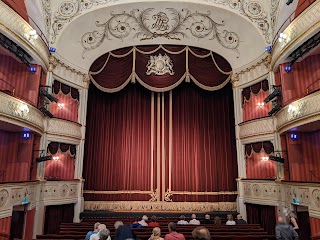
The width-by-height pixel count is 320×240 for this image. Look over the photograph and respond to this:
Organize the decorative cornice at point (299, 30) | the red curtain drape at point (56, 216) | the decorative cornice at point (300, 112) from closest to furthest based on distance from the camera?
the decorative cornice at point (300, 112), the decorative cornice at point (299, 30), the red curtain drape at point (56, 216)

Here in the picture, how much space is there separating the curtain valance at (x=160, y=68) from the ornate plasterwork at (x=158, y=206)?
16.3ft

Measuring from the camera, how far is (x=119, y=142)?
41.1 ft

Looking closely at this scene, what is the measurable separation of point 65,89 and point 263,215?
9440mm

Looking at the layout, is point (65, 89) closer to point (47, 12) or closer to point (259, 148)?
point (47, 12)

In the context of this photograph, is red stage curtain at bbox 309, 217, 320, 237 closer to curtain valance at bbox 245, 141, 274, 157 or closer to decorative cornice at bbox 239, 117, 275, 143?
curtain valance at bbox 245, 141, 274, 157

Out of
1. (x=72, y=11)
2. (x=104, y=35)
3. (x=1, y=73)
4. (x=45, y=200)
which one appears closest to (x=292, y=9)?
(x=104, y=35)

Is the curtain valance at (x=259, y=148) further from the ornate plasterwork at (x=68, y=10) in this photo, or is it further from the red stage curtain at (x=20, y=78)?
the red stage curtain at (x=20, y=78)

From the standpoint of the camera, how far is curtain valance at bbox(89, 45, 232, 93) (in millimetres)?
12180

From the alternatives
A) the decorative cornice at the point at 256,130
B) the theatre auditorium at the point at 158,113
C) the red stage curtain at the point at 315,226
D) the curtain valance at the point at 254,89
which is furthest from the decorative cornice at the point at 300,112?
the red stage curtain at the point at 315,226

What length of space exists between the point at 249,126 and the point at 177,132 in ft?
10.9

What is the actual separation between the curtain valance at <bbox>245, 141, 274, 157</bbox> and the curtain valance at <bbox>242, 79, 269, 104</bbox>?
2.04 metres

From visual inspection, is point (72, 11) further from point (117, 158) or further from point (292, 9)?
point (292, 9)

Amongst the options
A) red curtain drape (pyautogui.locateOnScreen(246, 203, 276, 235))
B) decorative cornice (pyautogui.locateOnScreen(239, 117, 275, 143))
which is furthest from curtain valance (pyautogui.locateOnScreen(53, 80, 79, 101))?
red curtain drape (pyautogui.locateOnScreen(246, 203, 276, 235))

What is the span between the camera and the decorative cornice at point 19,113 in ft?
24.7
